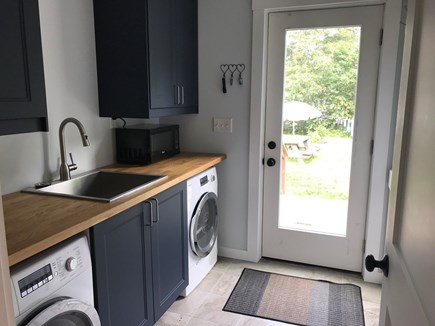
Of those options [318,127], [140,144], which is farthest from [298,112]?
[140,144]

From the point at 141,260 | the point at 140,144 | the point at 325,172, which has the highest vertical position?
the point at 140,144

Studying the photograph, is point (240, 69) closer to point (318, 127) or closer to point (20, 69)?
point (318, 127)

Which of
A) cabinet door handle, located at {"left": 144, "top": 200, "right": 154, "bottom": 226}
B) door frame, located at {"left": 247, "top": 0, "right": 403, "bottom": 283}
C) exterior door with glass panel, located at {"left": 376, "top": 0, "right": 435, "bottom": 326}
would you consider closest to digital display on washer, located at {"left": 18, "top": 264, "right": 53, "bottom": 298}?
cabinet door handle, located at {"left": 144, "top": 200, "right": 154, "bottom": 226}

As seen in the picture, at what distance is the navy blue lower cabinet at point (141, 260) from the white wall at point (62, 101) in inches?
26.3

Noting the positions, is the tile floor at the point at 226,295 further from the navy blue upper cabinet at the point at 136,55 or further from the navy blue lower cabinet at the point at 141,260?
the navy blue upper cabinet at the point at 136,55

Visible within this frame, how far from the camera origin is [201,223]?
9.00 feet

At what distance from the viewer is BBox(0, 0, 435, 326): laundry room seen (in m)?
1.42

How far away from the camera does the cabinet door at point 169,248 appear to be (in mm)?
2037

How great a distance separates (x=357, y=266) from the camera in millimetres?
2857

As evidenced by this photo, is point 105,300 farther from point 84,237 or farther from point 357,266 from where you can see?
point 357,266

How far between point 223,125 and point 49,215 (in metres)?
1.74

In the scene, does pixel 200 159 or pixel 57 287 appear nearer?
pixel 57 287

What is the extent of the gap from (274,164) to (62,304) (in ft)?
6.64

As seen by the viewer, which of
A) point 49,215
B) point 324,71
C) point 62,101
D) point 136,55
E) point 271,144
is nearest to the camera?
point 49,215
